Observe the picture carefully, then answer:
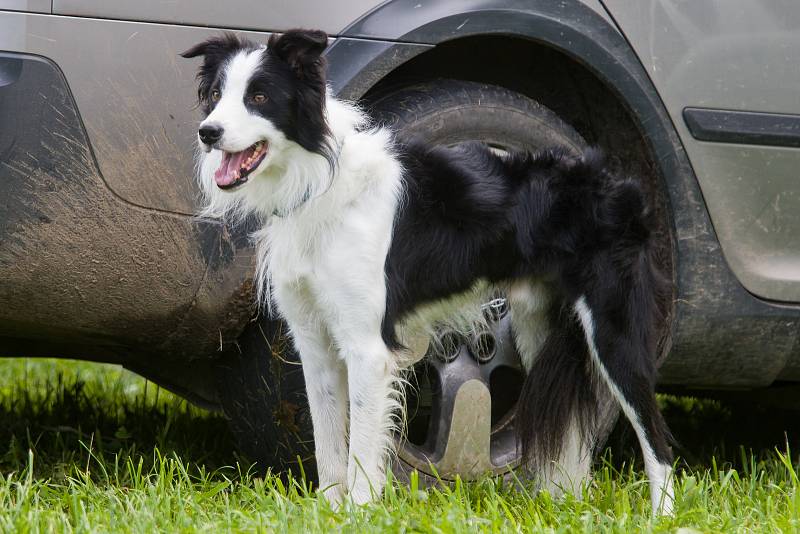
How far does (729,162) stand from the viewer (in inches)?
135

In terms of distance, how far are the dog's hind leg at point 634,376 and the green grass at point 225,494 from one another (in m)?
0.09

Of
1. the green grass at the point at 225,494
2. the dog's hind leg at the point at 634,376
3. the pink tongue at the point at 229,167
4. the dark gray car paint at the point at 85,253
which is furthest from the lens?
the dog's hind leg at the point at 634,376

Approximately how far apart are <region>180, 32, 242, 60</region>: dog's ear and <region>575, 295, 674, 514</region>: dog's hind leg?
127 cm

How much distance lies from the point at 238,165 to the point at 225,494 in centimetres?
89

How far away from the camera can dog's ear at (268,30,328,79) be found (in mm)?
2674

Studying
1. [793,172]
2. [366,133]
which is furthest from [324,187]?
[793,172]

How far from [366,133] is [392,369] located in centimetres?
69

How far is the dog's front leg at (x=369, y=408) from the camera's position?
9.57 feet

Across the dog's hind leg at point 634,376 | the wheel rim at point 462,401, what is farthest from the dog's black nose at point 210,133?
the dog's hind leg at point 634,376

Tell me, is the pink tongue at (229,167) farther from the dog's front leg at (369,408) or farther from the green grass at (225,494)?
the green grass at (225,494)

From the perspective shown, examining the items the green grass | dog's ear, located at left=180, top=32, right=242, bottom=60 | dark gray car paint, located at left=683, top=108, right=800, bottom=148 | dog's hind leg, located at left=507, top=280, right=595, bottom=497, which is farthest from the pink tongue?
dark gray car paint, located at left=683, top=108, right=800, bottom=148

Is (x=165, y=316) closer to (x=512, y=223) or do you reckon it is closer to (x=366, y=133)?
(x=366, y=133)

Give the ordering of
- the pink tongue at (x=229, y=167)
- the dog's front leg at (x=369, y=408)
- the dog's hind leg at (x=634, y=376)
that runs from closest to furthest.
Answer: the pink tongue at (x=229, y=167) < the dog's front leg at (x=369, y=408) < the dog's hind leg at (x=634, y=376)

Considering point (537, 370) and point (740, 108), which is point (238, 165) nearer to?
point (537, 370)
